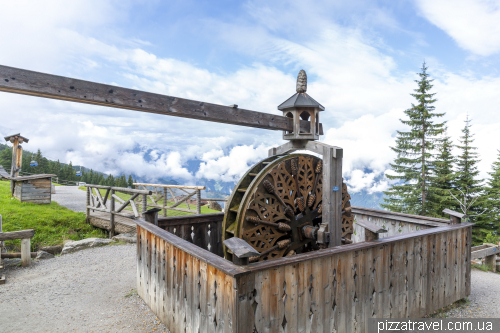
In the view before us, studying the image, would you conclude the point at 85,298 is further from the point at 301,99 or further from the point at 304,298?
the point at 301,99

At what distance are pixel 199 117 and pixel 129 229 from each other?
250 inches

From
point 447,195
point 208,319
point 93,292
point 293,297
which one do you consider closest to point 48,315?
point 93,292

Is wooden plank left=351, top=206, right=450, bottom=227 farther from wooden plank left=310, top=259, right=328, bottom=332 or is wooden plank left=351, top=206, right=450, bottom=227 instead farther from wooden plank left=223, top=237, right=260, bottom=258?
wooden plank left=223, top=237, right=260, bottom=258

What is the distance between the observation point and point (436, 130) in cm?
1969

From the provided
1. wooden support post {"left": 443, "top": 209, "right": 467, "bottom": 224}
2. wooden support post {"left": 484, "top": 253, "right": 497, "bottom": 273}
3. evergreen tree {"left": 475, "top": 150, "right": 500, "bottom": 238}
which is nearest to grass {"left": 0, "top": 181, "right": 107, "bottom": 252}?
wooden support post {"left": 443, "top": 209, "right": 467, "bottom": 224}

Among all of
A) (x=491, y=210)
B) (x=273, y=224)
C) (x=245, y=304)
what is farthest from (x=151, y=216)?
(x=491, y=210)

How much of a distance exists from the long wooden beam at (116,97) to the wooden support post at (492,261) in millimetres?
6798

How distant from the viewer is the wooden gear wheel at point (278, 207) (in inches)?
167

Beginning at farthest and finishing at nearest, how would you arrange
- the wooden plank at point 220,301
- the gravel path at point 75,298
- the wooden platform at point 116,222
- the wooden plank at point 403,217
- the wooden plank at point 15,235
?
1. the wooden platform at point 116,222
2. the wooden plank at point 15,235
3. the wooden plank at point 403,217
4. the gravel path at point 75,298
5. the wooden plank at point 220,301

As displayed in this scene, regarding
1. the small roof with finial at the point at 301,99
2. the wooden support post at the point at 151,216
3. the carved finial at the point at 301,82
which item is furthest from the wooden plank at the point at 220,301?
the carved finial at the point at 301,82

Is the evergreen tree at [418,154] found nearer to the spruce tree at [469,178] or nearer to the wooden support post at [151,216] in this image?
the spruce tree at [469,178]

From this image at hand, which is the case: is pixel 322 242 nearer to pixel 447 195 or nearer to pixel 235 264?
pixel 235 264

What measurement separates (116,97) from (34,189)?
37.0 ft

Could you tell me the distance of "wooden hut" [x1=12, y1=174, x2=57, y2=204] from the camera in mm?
11867
